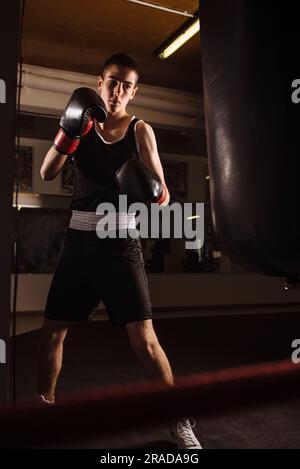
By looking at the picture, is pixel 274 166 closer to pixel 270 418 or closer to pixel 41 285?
pixel 270 418

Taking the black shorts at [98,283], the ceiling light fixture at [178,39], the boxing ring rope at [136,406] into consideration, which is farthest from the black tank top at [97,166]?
the ceiling light fixture at [178,39]

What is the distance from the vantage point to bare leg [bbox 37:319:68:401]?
1540mm

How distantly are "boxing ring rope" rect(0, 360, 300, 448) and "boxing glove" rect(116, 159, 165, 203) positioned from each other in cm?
101

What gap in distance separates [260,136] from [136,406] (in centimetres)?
84

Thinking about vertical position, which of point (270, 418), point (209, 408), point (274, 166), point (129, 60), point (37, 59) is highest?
point (37, 59)

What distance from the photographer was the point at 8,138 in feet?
4.25

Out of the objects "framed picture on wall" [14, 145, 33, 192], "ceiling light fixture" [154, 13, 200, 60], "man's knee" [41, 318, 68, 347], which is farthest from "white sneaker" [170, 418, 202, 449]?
"framed picture on wall" [14, 145, 33, 192]

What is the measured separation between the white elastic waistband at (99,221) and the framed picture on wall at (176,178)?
4.79 meters

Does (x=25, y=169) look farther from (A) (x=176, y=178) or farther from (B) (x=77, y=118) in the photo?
(B) (x=77, y=118)

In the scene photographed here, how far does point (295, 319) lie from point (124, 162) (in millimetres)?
4238

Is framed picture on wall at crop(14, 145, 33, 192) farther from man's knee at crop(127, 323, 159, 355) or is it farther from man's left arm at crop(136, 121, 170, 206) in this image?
man's knee at crop(127, 323, 159, 355)

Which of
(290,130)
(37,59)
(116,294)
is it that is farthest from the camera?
(37,59)

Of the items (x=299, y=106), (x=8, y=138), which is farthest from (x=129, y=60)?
(x=299, y=106)

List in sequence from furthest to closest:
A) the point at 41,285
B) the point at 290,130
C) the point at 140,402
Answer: the point at 41,285
the point at 290,130
the point at 140,402
